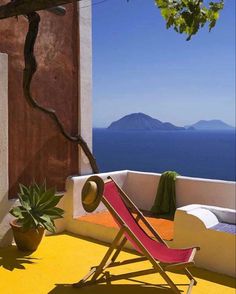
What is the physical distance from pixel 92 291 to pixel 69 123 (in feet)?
11.7

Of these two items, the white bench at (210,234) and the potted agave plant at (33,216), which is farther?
the potted agave plant at (33,216)

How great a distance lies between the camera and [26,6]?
153 inches

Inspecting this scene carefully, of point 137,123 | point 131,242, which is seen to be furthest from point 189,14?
point 137,123

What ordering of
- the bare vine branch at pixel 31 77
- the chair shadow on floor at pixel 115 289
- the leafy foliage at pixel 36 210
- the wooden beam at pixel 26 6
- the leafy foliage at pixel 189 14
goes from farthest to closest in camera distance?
the leafy foliage at pixel 36 210 < the bare vine branch at pixel 31 77 < the chair shadow on floor at pixel 115 289 < the wooden beam at pixel 26 6 < the leafy foliage at pixel 189 14

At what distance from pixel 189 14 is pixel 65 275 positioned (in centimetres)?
349

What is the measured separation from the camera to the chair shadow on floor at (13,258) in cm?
532

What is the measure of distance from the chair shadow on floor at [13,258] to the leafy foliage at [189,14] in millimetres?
3626

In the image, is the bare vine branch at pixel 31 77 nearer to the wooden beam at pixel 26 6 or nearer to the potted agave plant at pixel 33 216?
the wooden beam at pixel 26 6

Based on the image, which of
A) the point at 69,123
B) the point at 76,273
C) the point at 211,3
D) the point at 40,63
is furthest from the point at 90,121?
the point at 211,3

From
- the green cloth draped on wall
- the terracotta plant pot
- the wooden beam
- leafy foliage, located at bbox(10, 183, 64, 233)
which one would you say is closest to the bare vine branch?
the wooden beam

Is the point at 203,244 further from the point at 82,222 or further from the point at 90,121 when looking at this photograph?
the point at 90,121

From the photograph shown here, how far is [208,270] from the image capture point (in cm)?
545

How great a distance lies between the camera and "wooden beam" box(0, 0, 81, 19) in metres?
3.67

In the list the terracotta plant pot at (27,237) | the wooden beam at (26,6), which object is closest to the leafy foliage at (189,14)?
the wooden beam at (26,6)
